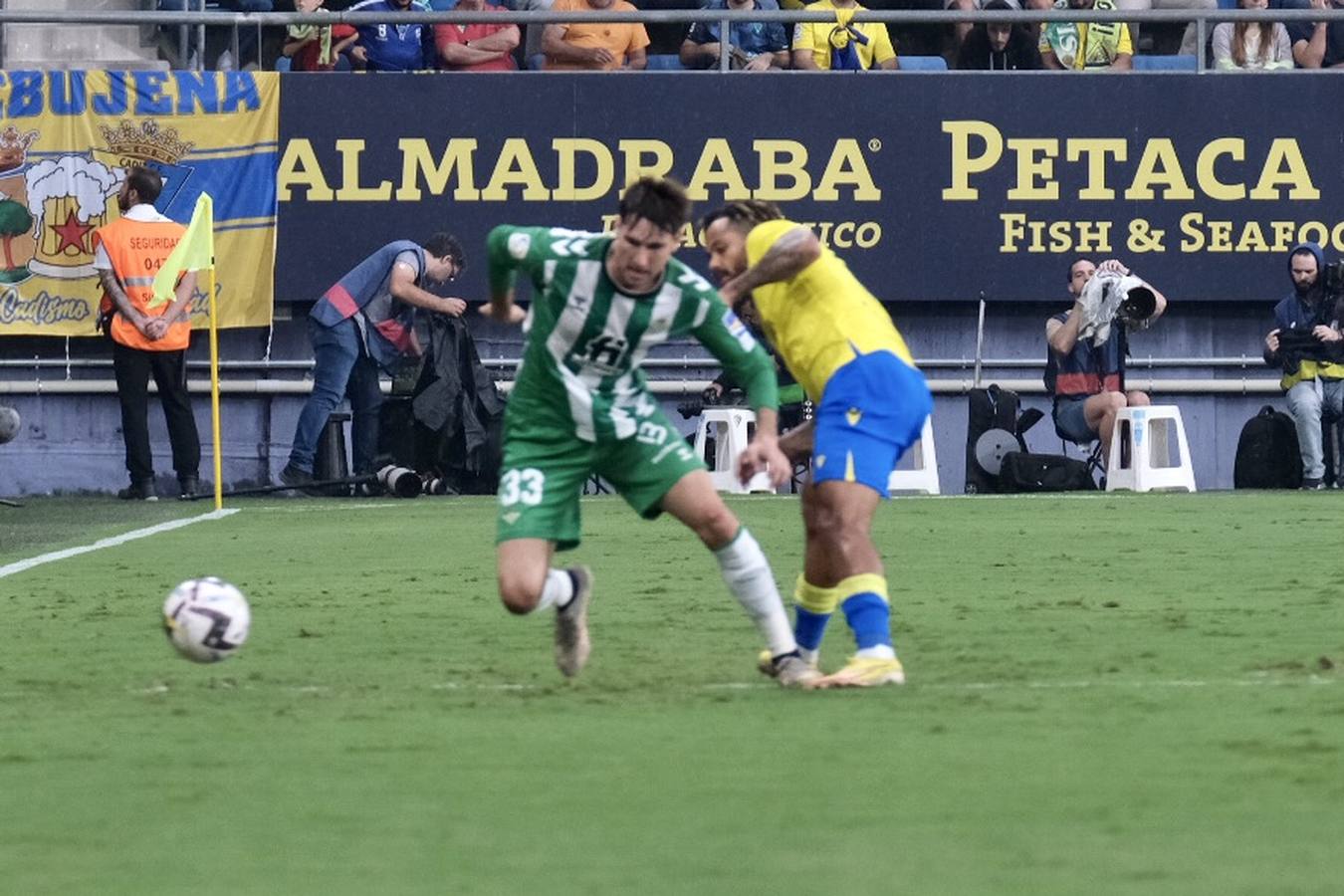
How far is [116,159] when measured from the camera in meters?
21.3

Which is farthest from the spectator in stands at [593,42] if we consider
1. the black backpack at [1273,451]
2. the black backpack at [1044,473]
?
→ the black backpack at [1273,451]

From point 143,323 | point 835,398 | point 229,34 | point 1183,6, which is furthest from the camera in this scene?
point 1183,6

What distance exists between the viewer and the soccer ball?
8.08 meters

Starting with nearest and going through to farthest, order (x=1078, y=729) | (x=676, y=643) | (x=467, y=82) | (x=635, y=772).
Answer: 1. (x=635, y=772)
2. (x=1078, y=729)
3. (x=676, y=643)
4. (x=467, y=82)

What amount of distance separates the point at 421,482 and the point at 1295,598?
10596 millimetres

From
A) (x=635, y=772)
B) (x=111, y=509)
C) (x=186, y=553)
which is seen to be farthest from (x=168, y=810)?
(x=111, y=509)

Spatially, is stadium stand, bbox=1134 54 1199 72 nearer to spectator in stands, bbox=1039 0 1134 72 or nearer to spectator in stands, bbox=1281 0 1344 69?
spectator in stands, bbox=1039 0 1134 72

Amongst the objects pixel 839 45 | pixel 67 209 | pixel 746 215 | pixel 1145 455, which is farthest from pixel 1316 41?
pixel 746 215

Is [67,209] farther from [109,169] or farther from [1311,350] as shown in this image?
[1311,350]

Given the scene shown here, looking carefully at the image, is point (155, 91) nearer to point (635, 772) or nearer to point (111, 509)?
point (111, 509)

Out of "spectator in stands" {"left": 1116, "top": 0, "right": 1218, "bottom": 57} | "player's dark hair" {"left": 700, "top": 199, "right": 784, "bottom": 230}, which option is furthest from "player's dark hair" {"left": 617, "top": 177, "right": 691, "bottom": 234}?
"spectator in stands" {"left": 1116, "top": 0, "right": 1218, "bottom": 57}

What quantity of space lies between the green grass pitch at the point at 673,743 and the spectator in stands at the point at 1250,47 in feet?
34.4

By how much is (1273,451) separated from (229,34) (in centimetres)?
997

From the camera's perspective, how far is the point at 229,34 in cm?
2244
